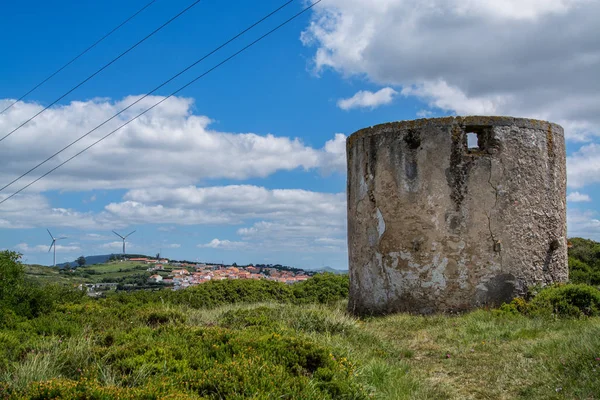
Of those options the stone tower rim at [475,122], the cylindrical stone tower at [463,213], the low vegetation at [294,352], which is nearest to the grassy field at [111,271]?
the low vegetation at [294,352]

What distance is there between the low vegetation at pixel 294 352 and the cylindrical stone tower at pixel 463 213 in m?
0.68

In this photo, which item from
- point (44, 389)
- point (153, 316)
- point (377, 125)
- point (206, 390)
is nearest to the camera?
point (44, 389)

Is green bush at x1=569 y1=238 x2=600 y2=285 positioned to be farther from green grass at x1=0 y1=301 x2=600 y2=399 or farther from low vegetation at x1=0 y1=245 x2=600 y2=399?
green grass at x1=0 y1=301 x2=600 y2=399

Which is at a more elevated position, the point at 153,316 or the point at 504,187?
the point at 504,187

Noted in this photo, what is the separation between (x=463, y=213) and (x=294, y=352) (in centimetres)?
667

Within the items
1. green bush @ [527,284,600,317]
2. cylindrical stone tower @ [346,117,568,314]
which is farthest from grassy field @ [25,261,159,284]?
green bush @ [527,284,600,317]

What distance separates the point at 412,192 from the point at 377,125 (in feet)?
6.24

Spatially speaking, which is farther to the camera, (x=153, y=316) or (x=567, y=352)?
(x=153, y=316)

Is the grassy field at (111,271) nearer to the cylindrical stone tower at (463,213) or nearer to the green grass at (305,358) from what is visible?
the cylindrical stone tower at (463,213)

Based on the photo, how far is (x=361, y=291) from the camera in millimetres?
13703

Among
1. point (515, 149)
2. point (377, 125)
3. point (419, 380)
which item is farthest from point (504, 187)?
point (419, 380)

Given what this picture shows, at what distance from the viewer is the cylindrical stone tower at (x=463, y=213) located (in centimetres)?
1218

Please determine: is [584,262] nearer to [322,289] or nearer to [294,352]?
[322,289]

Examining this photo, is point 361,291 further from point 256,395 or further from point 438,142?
point 256,395
